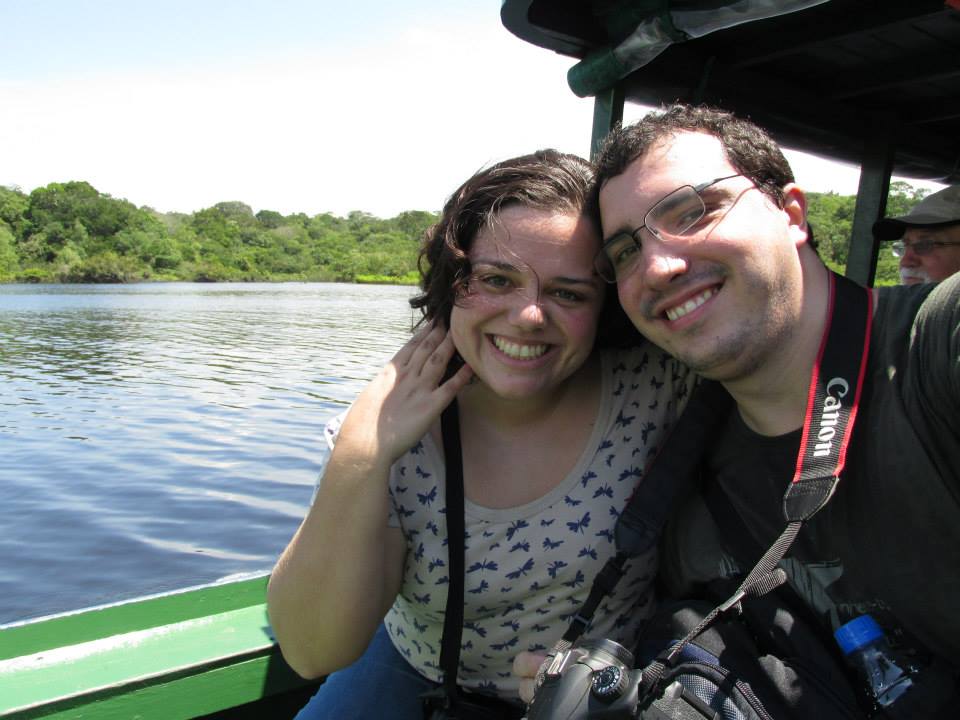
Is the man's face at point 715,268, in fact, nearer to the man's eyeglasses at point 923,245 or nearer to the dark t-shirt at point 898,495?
the dark t-shirt at point 898,495

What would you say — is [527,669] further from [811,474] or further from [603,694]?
[811,474]

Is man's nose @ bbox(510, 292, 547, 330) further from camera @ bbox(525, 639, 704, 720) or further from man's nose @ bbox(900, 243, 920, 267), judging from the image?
man's nose @ bbox(900, 243, 920, 267)

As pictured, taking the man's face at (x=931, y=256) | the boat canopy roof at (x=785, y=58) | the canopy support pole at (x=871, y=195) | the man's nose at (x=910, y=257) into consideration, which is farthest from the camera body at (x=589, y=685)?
the canopy support pole at (x=871, y=195)

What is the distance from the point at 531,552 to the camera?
5.66 feet

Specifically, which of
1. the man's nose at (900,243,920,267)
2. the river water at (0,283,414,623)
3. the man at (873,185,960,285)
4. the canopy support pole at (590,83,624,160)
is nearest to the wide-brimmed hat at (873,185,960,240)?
the man at (873,185,960,285)

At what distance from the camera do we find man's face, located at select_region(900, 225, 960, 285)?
3.49 m

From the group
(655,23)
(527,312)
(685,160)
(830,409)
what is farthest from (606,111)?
(830,409)

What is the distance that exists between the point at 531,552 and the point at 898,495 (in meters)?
0.75

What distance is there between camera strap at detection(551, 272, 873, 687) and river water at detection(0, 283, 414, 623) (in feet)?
7.11

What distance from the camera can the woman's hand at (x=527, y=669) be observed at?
1.64 metres

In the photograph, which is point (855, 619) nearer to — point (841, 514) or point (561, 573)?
point (841, 514)

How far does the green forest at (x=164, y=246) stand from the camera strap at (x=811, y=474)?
56.2 m

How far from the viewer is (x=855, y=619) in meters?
1.44

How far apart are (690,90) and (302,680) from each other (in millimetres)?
2398
